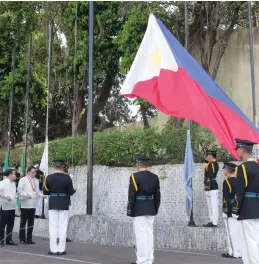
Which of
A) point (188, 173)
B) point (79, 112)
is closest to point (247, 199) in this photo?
point (188, 173)

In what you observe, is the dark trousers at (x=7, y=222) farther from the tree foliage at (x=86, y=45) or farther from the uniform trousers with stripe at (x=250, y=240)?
the tree foliage at (x=86, y=45)

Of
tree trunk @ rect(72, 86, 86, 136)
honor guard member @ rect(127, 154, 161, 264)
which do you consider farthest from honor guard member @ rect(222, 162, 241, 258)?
tree trunk @ rect(72, 86, 86, 136)

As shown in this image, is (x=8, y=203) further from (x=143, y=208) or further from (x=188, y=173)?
(x=143, y=208)

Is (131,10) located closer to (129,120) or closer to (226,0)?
(226,0)

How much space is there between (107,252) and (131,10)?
32.2 feet

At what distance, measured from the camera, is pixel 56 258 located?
1025cm

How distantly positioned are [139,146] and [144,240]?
782 cm

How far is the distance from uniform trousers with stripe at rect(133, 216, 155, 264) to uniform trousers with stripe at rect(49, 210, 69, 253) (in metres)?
2.08

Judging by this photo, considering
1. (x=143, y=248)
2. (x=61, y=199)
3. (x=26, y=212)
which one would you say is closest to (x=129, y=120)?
(x=26, y=212)

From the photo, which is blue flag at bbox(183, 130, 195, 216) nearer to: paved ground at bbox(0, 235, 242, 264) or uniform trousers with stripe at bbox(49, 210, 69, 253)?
paved ground at bbox(0, 235, 242, 264)

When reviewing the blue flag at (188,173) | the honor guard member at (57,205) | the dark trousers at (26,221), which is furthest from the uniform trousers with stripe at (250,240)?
the dark trousers at (26,221)

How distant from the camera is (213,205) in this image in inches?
516

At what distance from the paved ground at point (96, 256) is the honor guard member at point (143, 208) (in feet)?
2.96

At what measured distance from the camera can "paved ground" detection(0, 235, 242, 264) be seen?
32.6 feet
